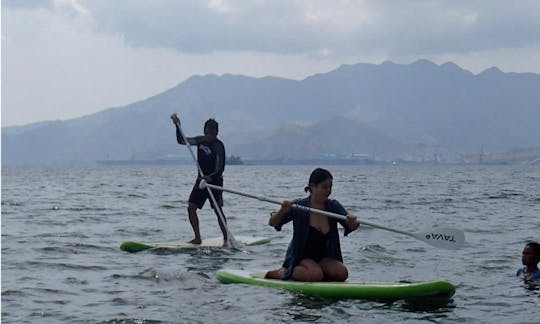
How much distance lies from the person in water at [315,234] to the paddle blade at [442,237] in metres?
1.37

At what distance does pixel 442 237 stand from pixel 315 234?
1.92 metres

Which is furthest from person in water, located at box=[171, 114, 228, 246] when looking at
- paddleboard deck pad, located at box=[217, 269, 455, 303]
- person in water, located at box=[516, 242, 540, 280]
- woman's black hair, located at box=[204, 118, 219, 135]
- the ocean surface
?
person in water, located at box=[516, 242, 540, 280]

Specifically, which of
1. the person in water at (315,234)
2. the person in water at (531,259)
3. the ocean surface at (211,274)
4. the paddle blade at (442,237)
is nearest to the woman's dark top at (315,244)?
the person in water at (315,234)

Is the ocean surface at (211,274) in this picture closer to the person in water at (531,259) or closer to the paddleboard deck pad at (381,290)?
the paddleboard deck pad at (381,290)

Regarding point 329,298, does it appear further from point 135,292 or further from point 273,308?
point 135,292

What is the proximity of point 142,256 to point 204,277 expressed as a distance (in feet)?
8.62

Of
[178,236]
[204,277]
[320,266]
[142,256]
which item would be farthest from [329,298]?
[178,236]

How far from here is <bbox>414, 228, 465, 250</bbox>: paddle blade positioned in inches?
435

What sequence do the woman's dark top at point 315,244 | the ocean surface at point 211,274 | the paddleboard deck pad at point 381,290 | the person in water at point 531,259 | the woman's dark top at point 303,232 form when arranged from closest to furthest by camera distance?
the ocean surface at point 211,274
the paddleboard deck pad at point 381,290
the woman's dark top at point 303,232
the woman's dark top at point 315,244
the person in water at point 531,259

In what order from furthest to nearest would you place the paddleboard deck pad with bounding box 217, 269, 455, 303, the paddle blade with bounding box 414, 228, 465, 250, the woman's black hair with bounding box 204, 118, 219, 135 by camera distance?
the woman's black hair with bounding box 204, 118, 219, 135 → the paddle blade with bounding box 414, 228, 465, 250 → the paddleboard deck pad with bounding box 217, 269, 455, 303

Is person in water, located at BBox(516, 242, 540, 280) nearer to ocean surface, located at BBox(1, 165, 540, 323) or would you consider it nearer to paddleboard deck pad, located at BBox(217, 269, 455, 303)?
ocean surface, located at BBox(1, 165, 540, 323)

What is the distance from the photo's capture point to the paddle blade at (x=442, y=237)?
11.0 metres

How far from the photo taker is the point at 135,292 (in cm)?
1065

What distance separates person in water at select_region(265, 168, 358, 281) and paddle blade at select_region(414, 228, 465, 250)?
4.48 feet
